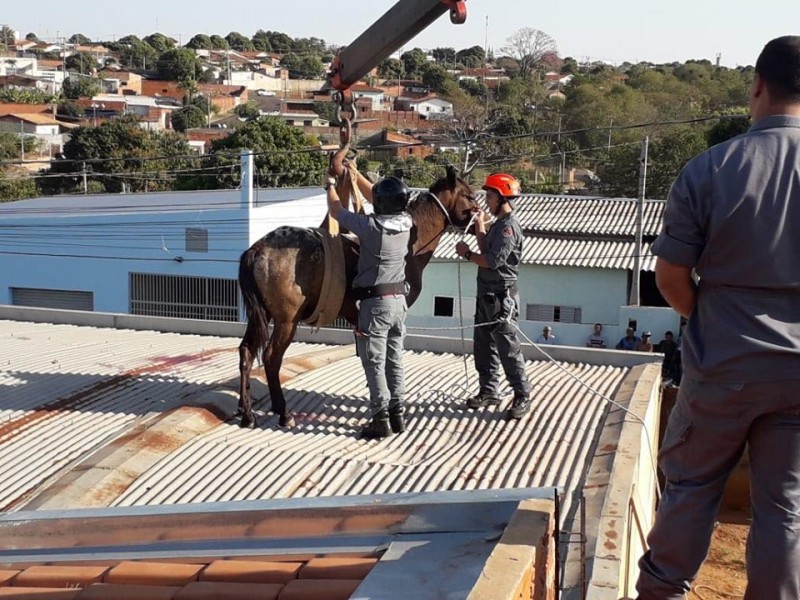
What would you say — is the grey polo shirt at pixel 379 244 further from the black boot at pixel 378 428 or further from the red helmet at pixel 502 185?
the black boot at pixel 378 428

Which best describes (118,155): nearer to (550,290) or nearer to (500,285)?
(550,290)

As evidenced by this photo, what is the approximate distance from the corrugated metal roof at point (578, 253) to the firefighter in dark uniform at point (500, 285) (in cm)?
1533

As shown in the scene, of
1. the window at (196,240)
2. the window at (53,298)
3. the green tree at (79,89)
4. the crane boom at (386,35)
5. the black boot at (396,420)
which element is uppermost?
the green tree at (79,89)

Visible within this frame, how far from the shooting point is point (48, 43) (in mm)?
140375

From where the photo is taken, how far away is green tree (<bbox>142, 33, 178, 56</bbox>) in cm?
12688

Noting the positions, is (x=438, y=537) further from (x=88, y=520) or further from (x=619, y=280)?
(x=619, y=280)

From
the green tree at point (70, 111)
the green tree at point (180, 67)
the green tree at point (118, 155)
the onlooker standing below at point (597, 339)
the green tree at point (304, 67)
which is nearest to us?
the onlooker standing below at point (597, 339)

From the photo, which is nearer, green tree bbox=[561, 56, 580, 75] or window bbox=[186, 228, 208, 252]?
window bbox=[186, 228, 208, 252]

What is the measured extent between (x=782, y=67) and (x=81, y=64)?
107724 mm

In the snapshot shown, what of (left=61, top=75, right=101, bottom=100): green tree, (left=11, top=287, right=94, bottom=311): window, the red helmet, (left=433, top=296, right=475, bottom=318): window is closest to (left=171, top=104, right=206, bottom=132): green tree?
(left=61, top=75, right=101, bottom=100): green tree

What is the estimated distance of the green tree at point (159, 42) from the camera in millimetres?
126875

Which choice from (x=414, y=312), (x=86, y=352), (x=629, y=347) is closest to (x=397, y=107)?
(x=414, y=312)

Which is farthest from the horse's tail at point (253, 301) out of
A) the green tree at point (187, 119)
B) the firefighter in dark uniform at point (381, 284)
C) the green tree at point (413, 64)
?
the green tree at point (413, 64)

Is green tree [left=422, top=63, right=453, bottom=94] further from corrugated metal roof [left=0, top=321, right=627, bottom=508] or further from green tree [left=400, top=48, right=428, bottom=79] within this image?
corrugated metal roof [left=0, top=321, right=627, bottom=508]
